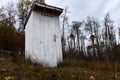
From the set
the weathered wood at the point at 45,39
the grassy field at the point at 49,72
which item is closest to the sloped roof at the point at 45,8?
the weathered wood at the point at 45,39

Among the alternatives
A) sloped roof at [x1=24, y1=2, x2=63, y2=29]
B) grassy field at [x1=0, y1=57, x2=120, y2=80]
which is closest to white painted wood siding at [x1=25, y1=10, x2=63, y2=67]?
sloped roof at [x1=24, y1=2, x2=63, y2=29]

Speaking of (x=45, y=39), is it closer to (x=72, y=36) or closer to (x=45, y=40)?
(x=45, y=40)

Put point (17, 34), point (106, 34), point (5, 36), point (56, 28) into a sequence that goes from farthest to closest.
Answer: point (106, 34), point (17, 34), point (5, 36), point (56, 28)

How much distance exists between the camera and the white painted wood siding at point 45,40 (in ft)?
29.2

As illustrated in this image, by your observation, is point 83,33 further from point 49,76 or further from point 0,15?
point 49,76

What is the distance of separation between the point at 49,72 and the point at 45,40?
465 centimetres

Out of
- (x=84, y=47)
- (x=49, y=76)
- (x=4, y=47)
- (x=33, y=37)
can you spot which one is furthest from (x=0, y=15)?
(x=49, y=76)

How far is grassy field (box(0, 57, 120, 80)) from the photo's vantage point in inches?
159

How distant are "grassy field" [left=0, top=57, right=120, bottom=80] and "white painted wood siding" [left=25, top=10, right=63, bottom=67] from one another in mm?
736

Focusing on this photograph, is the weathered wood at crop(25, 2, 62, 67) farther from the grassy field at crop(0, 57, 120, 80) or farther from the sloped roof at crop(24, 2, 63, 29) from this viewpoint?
the grassy field at crop(0, 57, 120, 80)

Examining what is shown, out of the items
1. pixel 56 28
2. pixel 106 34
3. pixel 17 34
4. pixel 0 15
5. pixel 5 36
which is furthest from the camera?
pixel 106 34

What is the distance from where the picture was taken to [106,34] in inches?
1064

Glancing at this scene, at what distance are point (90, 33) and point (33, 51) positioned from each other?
2170 cm

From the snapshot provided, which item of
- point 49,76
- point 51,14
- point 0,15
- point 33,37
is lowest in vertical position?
point 49,76
